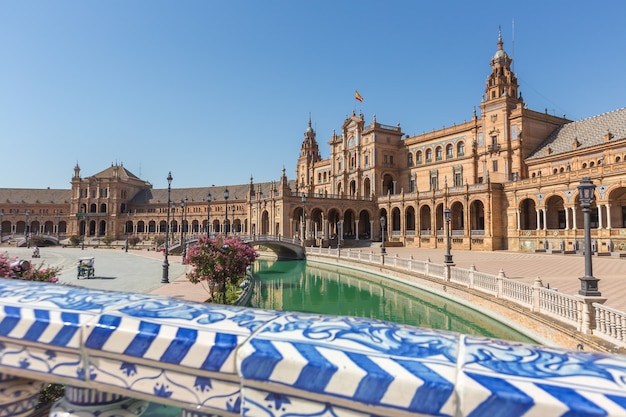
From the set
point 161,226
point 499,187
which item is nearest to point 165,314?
point 499,187

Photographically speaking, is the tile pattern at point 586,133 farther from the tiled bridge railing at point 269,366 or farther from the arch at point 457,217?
the tiled bridge railing at point 269,366

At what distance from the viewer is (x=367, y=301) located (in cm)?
2111

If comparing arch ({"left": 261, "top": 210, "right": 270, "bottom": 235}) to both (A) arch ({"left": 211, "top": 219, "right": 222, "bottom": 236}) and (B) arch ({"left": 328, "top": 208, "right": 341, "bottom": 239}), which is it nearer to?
(B) arch ({"left": 328, "top": 208, "right": 341, "bottom": 239})

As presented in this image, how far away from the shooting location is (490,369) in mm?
1158

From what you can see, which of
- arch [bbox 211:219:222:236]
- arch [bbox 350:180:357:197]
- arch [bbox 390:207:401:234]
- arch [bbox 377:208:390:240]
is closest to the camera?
arch [bbox 377:208:390:240]

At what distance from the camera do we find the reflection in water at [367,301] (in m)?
15.6

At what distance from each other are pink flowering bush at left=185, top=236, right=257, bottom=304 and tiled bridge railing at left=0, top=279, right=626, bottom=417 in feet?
44.0

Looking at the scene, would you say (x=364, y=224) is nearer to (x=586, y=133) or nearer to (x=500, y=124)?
(x=500, y=124)

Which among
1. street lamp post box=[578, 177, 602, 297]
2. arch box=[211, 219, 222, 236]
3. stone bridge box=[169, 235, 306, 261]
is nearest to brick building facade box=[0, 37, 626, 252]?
stone bridge box=[169, 235, 306, 261]

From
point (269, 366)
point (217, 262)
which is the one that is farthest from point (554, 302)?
point (269, 366)

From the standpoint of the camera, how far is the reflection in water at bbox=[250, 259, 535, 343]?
51.0ft

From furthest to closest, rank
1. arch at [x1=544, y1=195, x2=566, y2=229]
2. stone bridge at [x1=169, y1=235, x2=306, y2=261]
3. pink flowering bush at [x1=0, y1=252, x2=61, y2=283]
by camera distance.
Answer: stone bridge at [x1=169, y1=235, x2=306, y2=261], arch at [x1=544, y1=195, x2=566, y2=229], pink flowering bush at [x1=0, y1=252, x2=61, y2=283]

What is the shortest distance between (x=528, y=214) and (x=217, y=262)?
3988cm

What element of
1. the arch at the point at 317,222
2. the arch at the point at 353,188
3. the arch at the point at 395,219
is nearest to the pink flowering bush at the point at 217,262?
the arch at the point at 317,222
